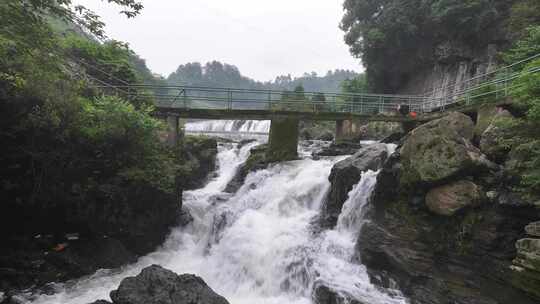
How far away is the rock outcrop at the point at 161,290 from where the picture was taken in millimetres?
5207

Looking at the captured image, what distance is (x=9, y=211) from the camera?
766cm

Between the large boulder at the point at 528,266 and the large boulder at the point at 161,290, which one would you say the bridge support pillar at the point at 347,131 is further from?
the large boulder at the point at 161,290

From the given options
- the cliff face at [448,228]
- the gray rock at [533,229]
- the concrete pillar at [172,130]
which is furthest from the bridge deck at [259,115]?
the gray rock at [533,229]

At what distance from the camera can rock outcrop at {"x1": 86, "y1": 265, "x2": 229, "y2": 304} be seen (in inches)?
205

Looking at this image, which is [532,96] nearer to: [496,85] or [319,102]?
[496,85]

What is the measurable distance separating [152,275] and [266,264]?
341 centimetres

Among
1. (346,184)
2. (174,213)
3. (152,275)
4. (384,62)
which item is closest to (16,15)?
(152,275)

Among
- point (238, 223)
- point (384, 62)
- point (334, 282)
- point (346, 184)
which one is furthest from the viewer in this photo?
point (384, 62)

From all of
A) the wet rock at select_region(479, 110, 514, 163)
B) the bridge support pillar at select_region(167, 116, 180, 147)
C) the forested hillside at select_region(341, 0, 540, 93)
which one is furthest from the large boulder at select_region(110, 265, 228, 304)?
the forested hillside at select_region(341, 0, 540, 93)

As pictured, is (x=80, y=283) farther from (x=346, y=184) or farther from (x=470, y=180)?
(x=470, y=180)

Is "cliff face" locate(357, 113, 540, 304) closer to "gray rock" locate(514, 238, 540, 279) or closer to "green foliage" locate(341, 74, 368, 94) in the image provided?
"gray rock" locate(514, 238, 540, 279)

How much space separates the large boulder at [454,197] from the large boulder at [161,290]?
494 cm

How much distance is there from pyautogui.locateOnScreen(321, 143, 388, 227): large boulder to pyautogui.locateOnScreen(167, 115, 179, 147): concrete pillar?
747 centimetres

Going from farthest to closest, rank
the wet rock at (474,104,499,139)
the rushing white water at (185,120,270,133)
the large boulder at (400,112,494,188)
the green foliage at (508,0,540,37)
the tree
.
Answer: the rushing white water at (185,120,270,133)
the green foliage at (508,0,540,37)
the tree
the wet rock at (474,104,499,139)
the large boulder at (400,112,494,188)
